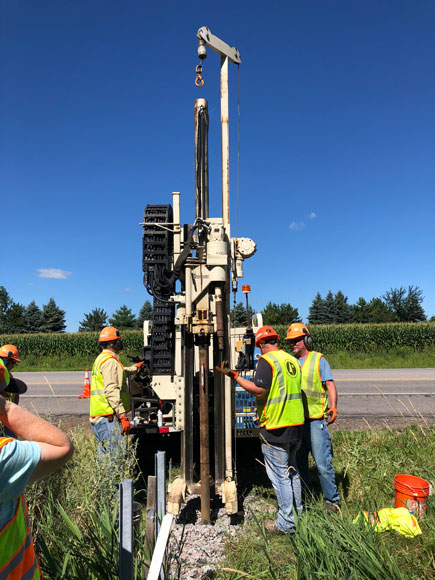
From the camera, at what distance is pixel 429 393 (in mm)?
11797

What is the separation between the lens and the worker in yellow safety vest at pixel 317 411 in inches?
165

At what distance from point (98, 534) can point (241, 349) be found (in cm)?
298

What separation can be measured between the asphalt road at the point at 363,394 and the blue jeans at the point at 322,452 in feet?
9.87

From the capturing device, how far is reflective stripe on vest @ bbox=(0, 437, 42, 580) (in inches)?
53.2

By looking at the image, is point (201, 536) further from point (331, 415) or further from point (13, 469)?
point (13, 469)

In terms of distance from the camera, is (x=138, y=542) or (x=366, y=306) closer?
(x=138, y=542)

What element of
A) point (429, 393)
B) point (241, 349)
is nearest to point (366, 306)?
point (429, 393)

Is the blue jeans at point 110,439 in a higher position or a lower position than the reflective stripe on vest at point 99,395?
lower

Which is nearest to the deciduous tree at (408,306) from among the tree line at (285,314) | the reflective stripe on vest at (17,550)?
the tree line at (285,314)

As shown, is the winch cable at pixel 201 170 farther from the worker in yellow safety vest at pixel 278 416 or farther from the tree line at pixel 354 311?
the tree line at pixel 354 311

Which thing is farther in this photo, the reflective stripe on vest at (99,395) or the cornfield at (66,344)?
the cornfield at (66,344)

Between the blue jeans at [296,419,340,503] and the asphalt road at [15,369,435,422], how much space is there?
301 cm

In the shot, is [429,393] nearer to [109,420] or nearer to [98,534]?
[109,420]

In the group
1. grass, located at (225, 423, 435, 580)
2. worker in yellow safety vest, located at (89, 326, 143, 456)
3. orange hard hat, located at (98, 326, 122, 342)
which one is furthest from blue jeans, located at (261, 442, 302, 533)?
orange hard hat, located at (98, 326, 122, 342)
